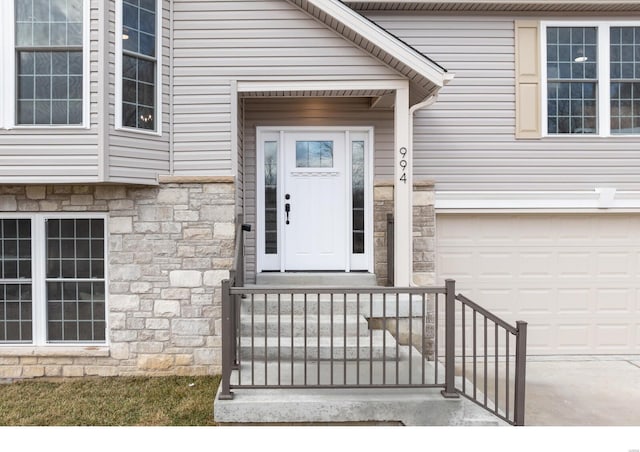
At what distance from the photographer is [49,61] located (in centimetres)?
440

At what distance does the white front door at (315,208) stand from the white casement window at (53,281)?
2.33 m

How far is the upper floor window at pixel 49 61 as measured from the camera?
14.4 feet

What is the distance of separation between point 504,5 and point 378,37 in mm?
2444

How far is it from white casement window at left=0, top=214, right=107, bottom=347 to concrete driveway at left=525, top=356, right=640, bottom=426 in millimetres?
4933

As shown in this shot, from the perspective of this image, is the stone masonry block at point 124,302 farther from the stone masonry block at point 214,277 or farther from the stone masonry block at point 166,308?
the stone masonry block at point 214,277

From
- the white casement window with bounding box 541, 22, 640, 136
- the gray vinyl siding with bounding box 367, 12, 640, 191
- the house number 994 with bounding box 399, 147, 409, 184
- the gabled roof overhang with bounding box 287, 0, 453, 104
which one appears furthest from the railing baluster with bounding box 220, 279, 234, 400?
the white casement window with bounding box 541, 22, 640, 136

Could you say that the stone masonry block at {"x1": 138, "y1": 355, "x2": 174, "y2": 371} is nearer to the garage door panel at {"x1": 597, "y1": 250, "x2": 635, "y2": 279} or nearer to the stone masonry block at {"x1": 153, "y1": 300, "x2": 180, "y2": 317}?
the stone masonry block at {"x1": 153, "y1": 300, "x2": 180, "y2": 317}

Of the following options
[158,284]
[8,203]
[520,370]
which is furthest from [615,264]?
[8,203]

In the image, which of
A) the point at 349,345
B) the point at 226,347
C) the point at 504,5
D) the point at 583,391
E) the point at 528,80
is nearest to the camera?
the point at 226,347

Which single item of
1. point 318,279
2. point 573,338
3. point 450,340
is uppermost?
point 318,279

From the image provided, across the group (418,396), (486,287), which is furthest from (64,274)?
(486,287)

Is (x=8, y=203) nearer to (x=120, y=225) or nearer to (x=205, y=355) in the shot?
→ (x=120, y=225)

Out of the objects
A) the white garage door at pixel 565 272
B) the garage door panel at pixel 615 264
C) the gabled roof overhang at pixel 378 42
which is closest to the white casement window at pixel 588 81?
the white garage door at pixel 565 272

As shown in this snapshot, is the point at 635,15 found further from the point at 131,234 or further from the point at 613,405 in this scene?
the point at 131,234
